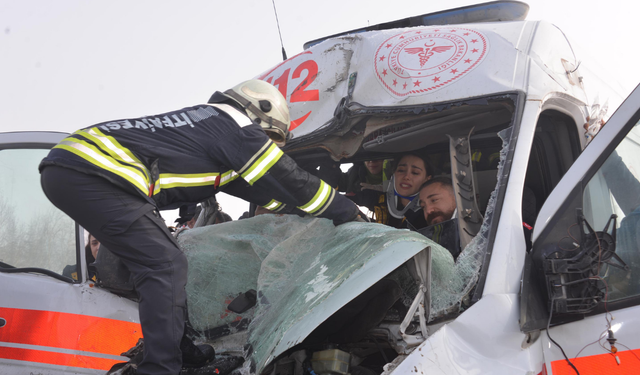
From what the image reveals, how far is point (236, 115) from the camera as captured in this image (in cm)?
269

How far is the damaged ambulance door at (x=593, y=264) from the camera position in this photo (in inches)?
84.7

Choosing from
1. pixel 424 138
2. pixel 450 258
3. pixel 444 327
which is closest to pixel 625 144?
pixel 450 258

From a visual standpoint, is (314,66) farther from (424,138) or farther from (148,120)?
(148,120)

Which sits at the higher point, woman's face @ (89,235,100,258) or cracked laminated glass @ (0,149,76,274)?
cracked laminated glass @ (0,149,76,274)

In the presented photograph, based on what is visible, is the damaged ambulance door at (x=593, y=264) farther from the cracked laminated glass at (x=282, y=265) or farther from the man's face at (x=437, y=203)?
the man's face at (x=437, y=203)

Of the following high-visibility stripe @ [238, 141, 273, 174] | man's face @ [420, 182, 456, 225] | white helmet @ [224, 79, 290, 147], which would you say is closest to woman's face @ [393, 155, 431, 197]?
man's face @ [420, 182, 456, 225]

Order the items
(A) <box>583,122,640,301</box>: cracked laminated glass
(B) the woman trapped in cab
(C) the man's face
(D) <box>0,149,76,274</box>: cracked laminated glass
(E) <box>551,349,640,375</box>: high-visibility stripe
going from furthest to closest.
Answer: (B) the woman trapped in cab < (C) the man's face < (D) <box>0,149,76,274</box>: cracked laminated glass < (A) <box>583,122,640,301</box>: cracked laminated glass < (E) <box>551,349,640,375</box>: high-visibility stripe

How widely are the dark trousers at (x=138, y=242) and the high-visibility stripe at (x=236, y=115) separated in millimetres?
603

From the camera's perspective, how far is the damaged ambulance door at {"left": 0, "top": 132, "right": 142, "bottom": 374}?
8.78ft

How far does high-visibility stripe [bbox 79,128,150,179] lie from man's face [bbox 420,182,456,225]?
2001 millimetres

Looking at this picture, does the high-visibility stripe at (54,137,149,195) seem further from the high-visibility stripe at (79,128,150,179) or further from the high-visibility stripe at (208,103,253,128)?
the high-visibility stripe at (208,103,253,128)

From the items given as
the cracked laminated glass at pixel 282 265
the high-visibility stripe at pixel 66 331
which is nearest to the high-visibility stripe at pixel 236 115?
the cracked laminated glass at pixel 282 265

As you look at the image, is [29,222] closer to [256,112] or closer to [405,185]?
[256,112]

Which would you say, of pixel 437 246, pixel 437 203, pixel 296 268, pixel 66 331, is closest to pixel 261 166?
pixel 296 268
